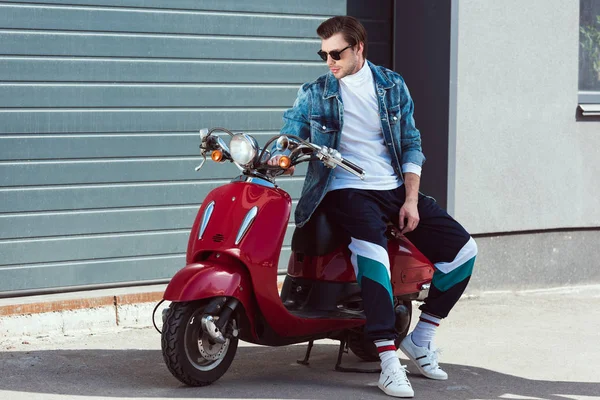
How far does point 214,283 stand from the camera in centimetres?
496

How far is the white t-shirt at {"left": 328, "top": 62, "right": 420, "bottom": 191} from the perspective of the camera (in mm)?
5422

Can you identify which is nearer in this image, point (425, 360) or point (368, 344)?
point (425, 360)

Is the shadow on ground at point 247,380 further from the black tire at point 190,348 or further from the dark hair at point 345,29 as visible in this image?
the dark hair at point 345,29

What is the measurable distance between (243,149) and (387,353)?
1.15m

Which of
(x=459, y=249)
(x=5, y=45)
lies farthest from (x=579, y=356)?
(x=5, y=45)

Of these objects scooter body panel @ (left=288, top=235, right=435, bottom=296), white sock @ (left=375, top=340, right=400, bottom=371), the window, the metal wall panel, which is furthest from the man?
the window

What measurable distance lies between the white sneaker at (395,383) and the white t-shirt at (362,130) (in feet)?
2.90

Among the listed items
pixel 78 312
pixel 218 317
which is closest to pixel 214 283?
pixel 218 317

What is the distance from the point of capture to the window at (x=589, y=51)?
28.1 feet

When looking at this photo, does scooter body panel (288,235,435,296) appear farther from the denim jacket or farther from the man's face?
the man's face

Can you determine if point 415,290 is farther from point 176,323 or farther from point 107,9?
point 107,9

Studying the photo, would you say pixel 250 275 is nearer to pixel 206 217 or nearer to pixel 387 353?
pixel 206 217

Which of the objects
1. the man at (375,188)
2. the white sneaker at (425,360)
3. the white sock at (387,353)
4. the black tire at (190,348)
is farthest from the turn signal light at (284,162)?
the white sneaker at (425,360)

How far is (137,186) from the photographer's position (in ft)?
23.1
